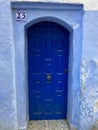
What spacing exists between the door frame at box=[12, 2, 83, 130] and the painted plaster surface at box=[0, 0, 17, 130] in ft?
0.62

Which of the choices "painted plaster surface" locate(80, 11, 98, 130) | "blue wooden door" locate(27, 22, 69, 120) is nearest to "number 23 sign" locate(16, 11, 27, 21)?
"blue wooden door" locate(27, 22, 69, 120)

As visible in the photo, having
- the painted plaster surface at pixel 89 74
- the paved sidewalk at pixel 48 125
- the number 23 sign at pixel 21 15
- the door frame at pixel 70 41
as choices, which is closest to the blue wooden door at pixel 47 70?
the paved sidewalk at pixel 48 125

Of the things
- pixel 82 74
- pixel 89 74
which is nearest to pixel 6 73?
pixel 82 74

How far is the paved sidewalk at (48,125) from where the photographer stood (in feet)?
16.9

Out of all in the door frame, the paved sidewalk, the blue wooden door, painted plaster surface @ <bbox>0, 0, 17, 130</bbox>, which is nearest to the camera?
painted plaster surface @ <bbox>0, 0, 17, 130</bbox>

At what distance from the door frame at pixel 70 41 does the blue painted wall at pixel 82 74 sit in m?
0.13

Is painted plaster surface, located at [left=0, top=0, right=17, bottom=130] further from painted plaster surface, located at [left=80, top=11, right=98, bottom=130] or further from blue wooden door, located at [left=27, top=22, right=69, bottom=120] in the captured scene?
painted plaster surface, located at [left=80, top=11, right=98, bottom=130]

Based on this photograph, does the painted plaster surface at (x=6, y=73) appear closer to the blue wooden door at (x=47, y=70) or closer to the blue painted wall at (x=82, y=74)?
the blue painted wall at (x=82, y=74)

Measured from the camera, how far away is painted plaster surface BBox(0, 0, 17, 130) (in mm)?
4207

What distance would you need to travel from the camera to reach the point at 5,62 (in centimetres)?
439

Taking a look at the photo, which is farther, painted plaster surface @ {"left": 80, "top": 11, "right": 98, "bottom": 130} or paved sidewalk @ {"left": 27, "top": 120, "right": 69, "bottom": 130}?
paved sidewalk @ {"left": 27, "top": 120, "right": 69, "bottom": 130}

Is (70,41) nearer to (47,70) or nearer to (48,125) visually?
(47,70)

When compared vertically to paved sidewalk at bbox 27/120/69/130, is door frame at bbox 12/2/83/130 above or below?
above

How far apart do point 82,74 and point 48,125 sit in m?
1.62
